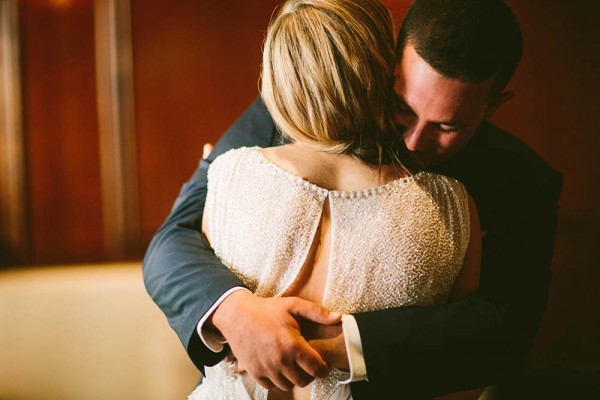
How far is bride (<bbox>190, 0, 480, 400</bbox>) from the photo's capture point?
836 millimetres

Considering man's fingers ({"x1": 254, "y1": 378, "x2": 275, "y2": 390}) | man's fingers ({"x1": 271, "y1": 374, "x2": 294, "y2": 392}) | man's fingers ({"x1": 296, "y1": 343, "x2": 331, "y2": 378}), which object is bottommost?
man's fingers ({"x1": 254, "y1": 378, "x2": 275, "y2": 390})

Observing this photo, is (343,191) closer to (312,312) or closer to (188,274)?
(312,312)

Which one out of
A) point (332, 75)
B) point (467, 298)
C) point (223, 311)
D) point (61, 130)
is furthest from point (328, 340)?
point (61, 130)

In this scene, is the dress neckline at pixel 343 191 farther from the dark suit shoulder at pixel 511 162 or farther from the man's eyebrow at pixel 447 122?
the dark suit shoulder at pixel 511 162

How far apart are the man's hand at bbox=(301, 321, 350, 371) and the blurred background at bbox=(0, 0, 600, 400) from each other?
130 centimetres

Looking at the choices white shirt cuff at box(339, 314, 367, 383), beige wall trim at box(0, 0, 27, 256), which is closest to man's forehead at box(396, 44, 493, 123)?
white shirt cuff at box(339, 314, 367, 383)

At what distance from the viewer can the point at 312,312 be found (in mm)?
825

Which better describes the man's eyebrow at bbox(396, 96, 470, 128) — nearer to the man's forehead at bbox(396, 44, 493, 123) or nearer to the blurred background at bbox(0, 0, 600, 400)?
the man's forehead at bbox(396, 44, 493, 123)

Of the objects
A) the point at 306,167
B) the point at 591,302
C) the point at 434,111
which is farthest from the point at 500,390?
the point at 306,167

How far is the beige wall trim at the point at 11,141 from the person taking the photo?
6.57 ft

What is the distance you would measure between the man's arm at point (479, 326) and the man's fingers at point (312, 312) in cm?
5

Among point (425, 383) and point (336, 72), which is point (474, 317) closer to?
point (425, 383)

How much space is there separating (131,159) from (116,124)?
0.15 metres

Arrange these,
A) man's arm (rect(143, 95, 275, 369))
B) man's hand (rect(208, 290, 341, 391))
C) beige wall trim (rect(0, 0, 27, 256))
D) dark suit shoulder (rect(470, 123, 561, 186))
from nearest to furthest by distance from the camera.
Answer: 1. man's hand (rect(208, 290, 341, 391))
2. man's arm (rect(143, 95, 275, 369))
3. dark suit shoulder (rect(470, 123, 561, 186))
4. beige wall trim (rect(0, 0, 27, 256))
